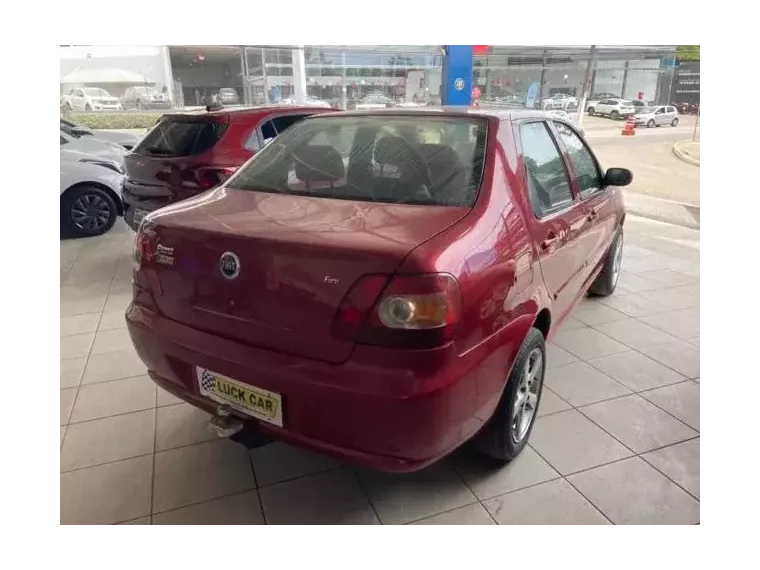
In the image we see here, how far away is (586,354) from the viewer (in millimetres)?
3488

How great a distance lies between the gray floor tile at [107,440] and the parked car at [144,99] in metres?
11.3

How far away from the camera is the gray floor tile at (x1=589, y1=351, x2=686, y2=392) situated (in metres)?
3.15

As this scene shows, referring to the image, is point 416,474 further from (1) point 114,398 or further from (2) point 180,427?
(1) point 114,398

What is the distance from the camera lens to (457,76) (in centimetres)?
1044

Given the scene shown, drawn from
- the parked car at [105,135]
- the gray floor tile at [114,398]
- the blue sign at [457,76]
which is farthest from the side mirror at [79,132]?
the gray floor tile at [114,398]

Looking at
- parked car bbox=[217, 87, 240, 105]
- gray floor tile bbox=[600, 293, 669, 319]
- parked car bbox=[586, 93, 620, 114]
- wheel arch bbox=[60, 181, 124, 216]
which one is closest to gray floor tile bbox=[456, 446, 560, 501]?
gray floor tile bbox=[600, 293, 669, 319]

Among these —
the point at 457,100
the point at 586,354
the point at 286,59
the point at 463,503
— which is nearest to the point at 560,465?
the point at 463,503

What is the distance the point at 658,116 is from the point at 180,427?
25.8 m

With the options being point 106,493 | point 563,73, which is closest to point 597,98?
point 563,73

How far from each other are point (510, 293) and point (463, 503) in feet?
2.88

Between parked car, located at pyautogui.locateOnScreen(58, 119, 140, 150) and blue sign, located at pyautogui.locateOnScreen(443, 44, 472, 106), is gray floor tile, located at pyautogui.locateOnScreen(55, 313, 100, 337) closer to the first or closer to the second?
parked car, located at pyautogui.locateOnScreen(58, 119, 140, 150)

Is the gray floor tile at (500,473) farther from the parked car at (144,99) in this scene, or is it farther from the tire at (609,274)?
the parked car at (144,99)

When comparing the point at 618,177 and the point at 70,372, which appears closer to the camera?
the point at 70,372

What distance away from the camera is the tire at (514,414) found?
2160mm
